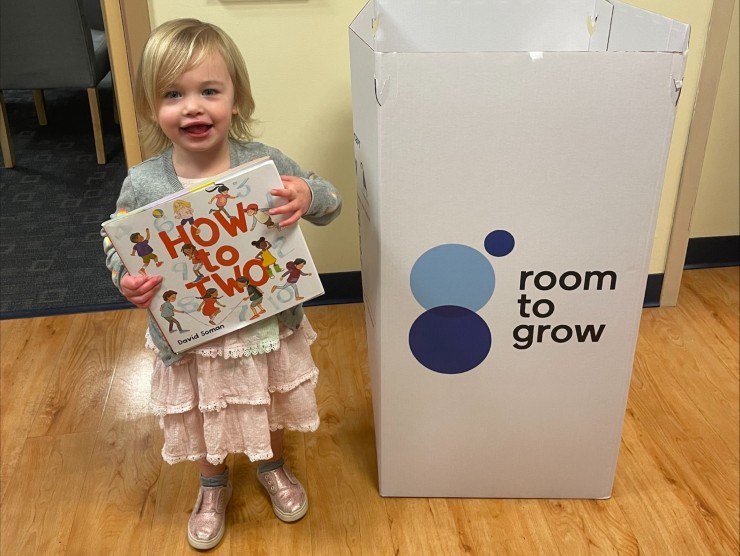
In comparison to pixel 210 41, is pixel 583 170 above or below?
below

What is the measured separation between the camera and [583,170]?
1.05 meters

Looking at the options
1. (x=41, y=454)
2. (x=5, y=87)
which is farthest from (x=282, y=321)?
(x=5, y=87)

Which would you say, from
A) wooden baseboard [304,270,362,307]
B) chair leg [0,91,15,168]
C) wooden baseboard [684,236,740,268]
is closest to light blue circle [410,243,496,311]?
wooden baseboard [304,270,362,307]

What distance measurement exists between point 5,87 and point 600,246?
5.28ft

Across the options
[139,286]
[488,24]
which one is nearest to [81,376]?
[139,286]

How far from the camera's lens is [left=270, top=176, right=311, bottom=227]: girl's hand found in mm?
1015

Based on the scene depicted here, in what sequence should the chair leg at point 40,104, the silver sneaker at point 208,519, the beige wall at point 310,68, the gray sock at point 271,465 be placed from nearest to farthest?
the silver sneaker at point 208,519 < the gray sock at point 271,465 < the beige wall at point 310,68 < the chair leg at point 40,104

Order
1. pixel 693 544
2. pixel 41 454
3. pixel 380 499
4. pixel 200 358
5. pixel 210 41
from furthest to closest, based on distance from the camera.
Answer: pixel 41 454
pixel 380 499
pixel 693 544
pixel 200 358
pixel 210 41

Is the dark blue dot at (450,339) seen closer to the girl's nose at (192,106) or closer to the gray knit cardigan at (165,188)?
the gray knit cardigan at (165,188)

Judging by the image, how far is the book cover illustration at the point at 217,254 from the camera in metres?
0.99

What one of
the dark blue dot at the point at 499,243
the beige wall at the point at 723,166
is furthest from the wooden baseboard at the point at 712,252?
the dark blue dot at the point at 499,243

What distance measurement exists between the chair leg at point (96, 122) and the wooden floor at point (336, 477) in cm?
54

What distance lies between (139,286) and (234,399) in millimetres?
253

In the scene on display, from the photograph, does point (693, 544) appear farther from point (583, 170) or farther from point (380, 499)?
point (583, 170)
